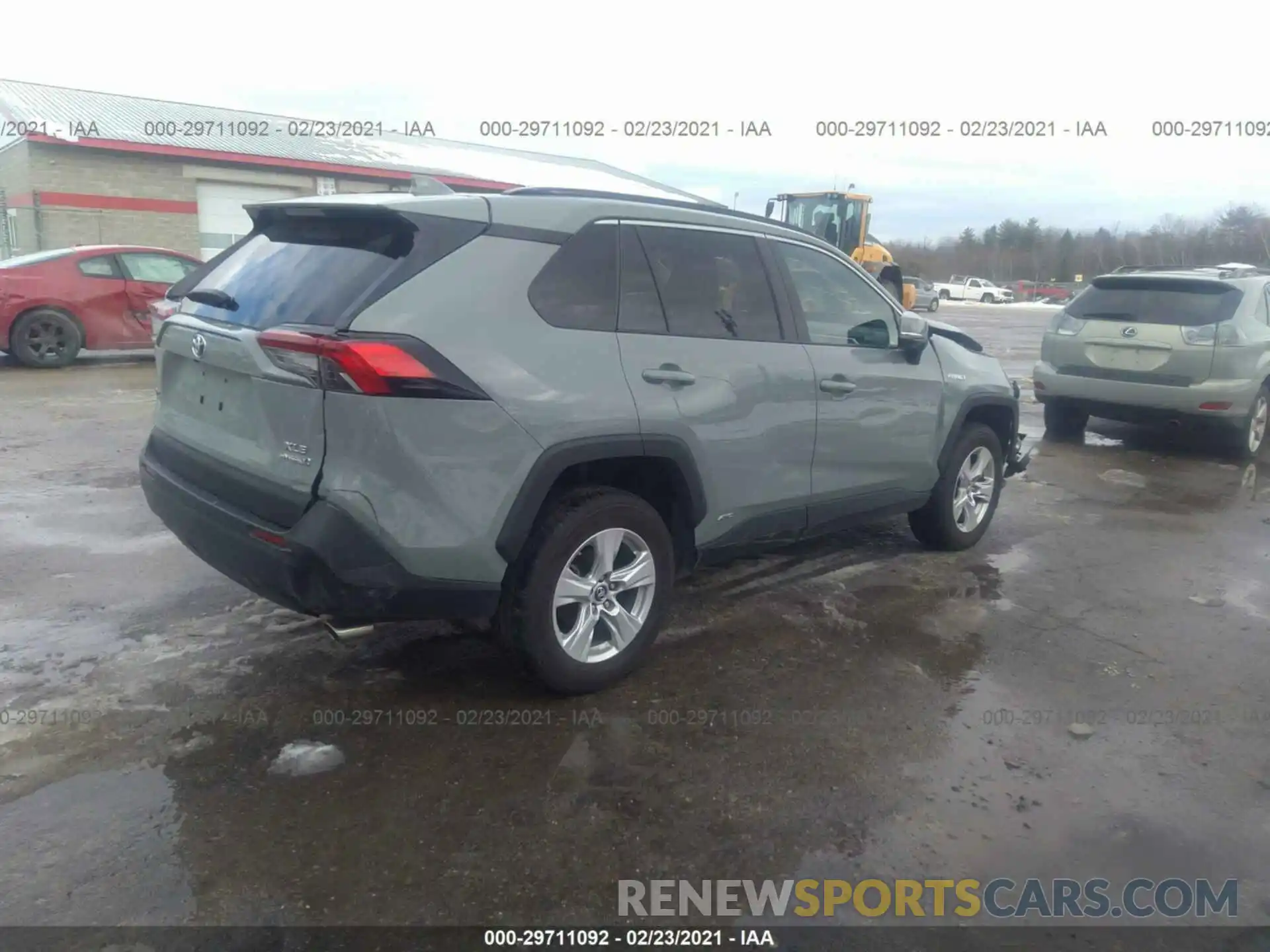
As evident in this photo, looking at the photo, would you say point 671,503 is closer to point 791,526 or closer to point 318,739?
point 791,526

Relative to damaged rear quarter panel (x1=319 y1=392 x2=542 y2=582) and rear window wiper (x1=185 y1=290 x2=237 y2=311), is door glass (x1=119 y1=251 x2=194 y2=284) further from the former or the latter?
damaged rear quarter panel (x1=319 y1=392 x2=542 y2=582)

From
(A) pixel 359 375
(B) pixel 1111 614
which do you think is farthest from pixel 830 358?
(A) pixel 359 375

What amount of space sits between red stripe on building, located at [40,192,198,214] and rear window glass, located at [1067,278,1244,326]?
70.3 ft

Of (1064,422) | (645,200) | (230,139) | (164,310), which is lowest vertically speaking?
(1064,422)

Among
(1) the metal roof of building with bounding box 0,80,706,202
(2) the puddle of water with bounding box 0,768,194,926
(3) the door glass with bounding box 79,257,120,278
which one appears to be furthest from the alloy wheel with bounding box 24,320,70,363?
(1) the metal roof of building with bounding box 0,80,706,202

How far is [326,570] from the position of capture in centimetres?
313

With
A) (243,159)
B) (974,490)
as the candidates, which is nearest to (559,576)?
(974,490)

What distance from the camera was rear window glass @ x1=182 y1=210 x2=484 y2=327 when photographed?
128 inches

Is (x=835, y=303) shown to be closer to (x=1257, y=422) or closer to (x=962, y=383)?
(x=962, y=383)

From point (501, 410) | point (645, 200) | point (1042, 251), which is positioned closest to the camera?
point (501, 410)

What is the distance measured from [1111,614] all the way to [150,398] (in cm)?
898

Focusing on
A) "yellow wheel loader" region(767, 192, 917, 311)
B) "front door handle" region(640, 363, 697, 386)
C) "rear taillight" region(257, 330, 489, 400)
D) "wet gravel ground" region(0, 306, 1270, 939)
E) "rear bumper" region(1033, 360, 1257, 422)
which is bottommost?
"wet gravel ground" region(0, 306, 1270, 939)

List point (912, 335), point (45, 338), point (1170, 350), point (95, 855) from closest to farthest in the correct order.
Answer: point (95, 855), point (912, 335), point (1170, 350), point (45, 338)

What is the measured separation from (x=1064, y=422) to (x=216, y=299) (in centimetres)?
878
